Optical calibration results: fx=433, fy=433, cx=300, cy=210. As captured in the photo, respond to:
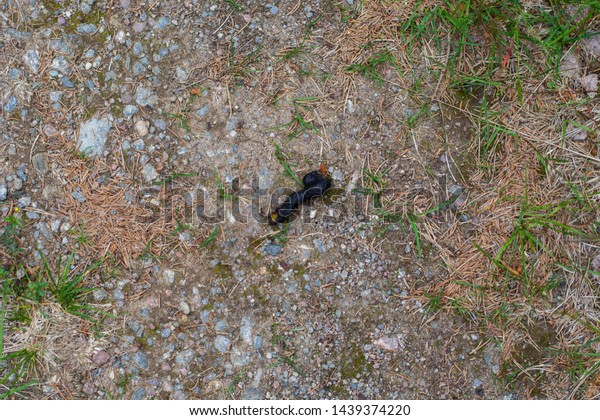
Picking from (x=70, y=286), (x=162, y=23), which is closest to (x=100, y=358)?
(x=70, y=286)

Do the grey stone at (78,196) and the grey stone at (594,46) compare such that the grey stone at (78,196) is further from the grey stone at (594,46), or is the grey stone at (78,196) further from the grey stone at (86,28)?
the grey stone at (594,46)

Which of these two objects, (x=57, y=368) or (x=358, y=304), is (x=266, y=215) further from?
(x=57, y=368)

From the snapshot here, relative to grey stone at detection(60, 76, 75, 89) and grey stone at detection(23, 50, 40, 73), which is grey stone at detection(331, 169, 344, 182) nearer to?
grey stone at detection(60, 76, 75, 89)

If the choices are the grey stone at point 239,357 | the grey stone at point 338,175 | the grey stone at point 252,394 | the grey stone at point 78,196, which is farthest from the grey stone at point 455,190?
the grey stone at point 78,196

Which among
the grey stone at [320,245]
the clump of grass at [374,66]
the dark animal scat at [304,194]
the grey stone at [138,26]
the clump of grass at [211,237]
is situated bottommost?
the grey stone at [320,245]

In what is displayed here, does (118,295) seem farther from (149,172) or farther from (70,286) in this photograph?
(149,172)
